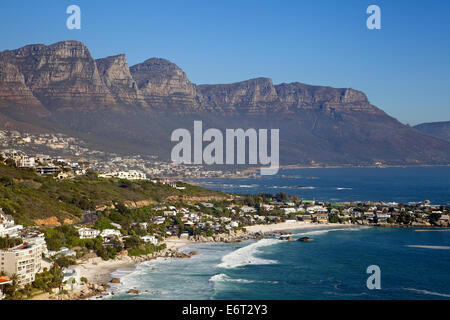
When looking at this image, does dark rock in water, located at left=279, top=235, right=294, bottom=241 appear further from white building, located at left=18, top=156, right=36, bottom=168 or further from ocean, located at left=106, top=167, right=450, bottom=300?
white building, located at left=18, top=156, right=36, bottom=168

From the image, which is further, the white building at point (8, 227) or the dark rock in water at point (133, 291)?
the white building at point (8, 227)

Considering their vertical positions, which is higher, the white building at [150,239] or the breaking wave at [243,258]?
the white building at [150,239]

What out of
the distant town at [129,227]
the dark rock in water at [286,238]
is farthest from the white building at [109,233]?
the dark rock in water at [286,238]

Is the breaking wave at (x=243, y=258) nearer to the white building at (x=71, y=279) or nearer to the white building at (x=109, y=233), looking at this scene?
the white building at (x=109, y=233)

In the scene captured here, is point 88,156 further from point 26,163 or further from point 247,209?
point 247,209

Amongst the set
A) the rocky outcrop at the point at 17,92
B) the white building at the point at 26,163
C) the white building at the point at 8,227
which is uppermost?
the rocky outcrop at the point at 17,92

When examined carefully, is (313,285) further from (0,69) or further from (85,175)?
(0,69)
